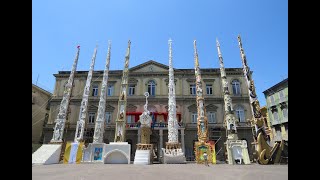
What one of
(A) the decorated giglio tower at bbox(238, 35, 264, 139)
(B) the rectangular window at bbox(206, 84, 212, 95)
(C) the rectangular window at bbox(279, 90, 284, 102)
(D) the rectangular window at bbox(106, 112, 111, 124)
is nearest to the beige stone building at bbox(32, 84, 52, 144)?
(D) the rectangular window at bbox(106, 112, 111, 124)

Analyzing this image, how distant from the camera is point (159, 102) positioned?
31156 mm

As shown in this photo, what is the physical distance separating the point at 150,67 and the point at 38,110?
63.7 feet

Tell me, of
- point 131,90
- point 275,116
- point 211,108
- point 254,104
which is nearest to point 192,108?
point 211,108

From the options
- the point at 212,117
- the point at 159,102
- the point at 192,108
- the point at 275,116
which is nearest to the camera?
the point at 212,117

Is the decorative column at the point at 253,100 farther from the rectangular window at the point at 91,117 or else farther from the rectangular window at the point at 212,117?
the rectangular window at the point at 91,117

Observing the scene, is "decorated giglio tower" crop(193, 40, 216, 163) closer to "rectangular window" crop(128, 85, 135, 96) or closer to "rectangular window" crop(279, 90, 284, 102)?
"rectangular window" crop(128, 85, 135, 96)

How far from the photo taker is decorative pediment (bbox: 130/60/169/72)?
33531 millimetres

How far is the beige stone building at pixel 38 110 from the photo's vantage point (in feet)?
107

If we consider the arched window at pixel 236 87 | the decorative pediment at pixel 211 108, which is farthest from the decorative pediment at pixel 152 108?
the arched window at pixel 236 87

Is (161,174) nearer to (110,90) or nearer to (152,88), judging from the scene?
(152,88)

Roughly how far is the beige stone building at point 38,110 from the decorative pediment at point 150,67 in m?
15.8
